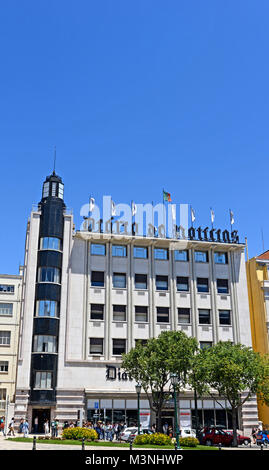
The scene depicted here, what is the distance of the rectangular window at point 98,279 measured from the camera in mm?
54312

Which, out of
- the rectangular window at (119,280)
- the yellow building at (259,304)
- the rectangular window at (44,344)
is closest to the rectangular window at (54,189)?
the rectangular window at (119,280)

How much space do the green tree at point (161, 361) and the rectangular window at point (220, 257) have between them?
1732 centimetres

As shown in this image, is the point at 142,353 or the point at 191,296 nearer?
the point at 142,353

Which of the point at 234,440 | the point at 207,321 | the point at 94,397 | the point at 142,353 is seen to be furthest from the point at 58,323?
the point at 234,440

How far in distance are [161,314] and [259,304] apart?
1180 centimetres

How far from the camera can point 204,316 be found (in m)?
56.2

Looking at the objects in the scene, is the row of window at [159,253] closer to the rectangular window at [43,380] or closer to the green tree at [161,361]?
the rectangular window at [43,380]

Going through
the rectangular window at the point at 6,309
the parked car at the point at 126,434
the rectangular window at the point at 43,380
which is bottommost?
the parked car at the point at 126,434

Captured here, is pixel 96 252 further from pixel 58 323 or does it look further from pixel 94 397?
pixel 94 397

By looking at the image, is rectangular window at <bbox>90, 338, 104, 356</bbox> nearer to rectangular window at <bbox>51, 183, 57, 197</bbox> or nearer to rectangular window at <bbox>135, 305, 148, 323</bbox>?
rectangular window at <bbox>135, 305, 148, 323</bbox>

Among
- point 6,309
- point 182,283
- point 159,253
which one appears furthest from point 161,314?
point 6,309

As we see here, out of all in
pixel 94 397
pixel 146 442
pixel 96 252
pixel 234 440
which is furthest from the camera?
pixel 96 252

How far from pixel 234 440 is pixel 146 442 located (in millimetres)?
11069

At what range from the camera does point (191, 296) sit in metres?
56.2
